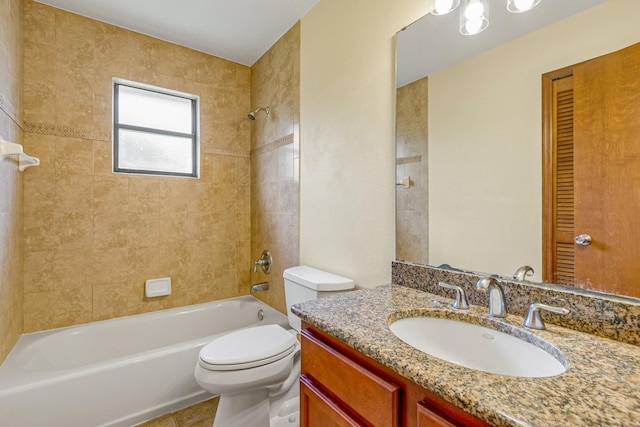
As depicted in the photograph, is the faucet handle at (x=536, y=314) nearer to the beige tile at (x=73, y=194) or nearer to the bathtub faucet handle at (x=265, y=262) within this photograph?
the bathtub faucet handle at (x=265, y=262)

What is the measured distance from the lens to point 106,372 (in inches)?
59.7

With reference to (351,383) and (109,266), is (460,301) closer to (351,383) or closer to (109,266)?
(351,383)

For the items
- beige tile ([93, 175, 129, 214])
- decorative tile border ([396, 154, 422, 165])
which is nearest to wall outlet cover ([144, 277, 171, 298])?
beige tile ([93, 175, 129, 214])

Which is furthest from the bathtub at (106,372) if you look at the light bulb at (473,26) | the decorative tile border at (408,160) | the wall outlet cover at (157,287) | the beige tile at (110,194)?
the light bulb at (473,26)

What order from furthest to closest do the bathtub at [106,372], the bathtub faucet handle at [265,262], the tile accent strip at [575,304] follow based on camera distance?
the bathtub faucet handle at [265,262] < the bathtub at [106,372] < the tile accent strip at [575,304]

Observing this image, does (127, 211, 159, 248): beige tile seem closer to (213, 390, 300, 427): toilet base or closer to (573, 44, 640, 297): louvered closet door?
(213, 390, 300, 427): toilet base

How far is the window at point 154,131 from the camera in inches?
88.1

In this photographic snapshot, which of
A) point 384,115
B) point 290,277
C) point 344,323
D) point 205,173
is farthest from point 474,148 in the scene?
point 205,173

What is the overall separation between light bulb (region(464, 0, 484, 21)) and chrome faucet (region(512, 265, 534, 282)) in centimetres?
93

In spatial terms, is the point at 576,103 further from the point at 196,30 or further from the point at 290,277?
the point at 196,30

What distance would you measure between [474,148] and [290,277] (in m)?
1.20

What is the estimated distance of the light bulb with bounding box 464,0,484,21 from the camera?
1.09m

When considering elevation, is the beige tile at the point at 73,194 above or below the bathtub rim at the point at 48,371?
above

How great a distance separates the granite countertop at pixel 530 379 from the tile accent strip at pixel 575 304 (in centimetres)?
3
